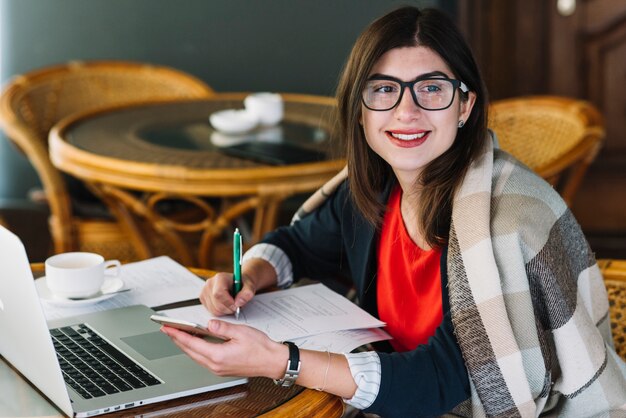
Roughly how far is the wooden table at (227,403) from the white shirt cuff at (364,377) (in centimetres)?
3

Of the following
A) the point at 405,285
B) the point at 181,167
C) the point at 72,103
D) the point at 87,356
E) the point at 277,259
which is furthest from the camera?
the point at 72,103

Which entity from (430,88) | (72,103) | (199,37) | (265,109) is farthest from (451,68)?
(199,37)

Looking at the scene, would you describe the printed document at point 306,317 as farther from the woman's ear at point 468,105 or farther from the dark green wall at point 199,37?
the dark green wall at point 199,37

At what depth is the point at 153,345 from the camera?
4.95ft

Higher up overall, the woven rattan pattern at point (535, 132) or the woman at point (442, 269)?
the woman at point (442, 269)

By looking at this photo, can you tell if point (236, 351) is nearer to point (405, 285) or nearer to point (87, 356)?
point (87, 356)

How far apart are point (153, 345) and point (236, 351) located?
0.64 ft

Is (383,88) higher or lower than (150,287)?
A: higher

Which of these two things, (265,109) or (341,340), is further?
(265,109)

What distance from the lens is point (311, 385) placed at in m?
1.40

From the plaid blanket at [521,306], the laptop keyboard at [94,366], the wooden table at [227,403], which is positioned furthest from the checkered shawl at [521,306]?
the laptop keyboard at [94,366]

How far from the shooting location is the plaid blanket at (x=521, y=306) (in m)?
1.49

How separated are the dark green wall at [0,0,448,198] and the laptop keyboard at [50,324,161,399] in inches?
101

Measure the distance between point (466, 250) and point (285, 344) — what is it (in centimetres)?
31
